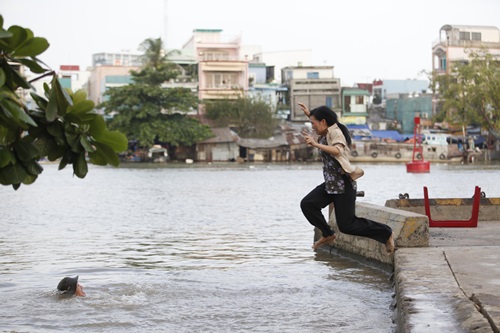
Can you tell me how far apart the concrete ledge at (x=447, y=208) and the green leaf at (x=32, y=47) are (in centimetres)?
921

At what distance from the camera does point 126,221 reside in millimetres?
20109

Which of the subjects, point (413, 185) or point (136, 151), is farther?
point (136, 151)

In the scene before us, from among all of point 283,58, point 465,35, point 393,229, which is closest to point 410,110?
point 465,35

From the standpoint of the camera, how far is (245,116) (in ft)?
239

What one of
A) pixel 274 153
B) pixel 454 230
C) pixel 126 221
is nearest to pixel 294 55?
pixel 274 153

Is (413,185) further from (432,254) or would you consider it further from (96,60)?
(96,60)

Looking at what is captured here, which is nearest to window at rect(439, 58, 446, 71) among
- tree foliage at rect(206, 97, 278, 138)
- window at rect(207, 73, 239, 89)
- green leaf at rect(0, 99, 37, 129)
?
tree foliage at rect(206, 97, 278, 138)

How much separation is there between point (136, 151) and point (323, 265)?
201ft

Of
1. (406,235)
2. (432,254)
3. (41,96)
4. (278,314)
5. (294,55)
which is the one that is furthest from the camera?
(294,55)

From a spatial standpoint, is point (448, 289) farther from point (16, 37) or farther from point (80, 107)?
point (16, 37)

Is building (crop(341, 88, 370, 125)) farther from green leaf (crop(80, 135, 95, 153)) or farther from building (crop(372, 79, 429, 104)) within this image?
green leaf (crop(80, 135, 95, 153))

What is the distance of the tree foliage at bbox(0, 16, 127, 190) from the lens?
381 centimetres

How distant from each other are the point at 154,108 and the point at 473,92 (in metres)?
23.0

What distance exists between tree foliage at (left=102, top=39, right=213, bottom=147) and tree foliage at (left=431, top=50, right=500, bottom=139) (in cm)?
1779
